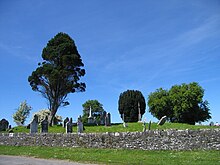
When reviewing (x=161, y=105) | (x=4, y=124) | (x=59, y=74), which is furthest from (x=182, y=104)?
(x=4, y=124)

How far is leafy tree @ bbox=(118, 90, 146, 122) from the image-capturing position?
5975cm

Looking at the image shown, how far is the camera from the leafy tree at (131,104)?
196 ft

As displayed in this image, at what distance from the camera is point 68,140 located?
57.4 feet

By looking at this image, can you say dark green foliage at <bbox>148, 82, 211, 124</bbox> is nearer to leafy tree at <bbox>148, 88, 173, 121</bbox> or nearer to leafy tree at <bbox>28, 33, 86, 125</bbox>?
leafy tree at <bbox>148, 88, 173, 121</bbox>

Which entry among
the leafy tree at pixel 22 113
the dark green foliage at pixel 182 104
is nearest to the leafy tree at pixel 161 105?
the dark green foliage at pixel 182 104

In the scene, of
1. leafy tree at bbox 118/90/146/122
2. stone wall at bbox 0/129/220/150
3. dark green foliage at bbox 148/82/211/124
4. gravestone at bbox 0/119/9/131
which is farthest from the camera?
leafy tree at bbox 118/90/146/122

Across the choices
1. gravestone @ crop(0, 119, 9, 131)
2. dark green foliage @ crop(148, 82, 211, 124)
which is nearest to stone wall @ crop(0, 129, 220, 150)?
gravestone @ crop(0, 119, 9, 131)

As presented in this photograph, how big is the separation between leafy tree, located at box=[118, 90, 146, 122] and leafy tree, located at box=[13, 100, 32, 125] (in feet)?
83.7

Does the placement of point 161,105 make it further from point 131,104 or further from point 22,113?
point 22,113

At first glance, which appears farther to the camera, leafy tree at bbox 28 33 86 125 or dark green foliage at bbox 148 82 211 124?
dark green foliage at bbox 148 82 211 124

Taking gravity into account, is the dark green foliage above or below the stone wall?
above

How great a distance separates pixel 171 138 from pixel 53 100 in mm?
30504

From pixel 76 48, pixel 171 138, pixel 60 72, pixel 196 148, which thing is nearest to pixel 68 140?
pixel 171 138

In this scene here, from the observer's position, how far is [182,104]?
176 feet
